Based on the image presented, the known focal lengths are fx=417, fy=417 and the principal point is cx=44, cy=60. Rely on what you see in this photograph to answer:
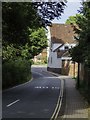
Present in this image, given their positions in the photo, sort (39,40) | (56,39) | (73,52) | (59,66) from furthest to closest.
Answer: (56,39)
(59,66)
(39,40)
(73,52)

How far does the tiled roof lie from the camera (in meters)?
99.3

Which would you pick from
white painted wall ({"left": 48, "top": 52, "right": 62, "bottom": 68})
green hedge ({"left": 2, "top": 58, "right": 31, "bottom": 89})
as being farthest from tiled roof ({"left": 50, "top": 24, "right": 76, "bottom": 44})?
green hedge ({"left": 2, "top": 58, "right": 31, "bottom": 89})

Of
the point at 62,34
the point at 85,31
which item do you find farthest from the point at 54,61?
the point at 85,31

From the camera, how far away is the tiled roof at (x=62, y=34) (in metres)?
99.3

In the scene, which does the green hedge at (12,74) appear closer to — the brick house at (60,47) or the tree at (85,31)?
the tree at (85,31)

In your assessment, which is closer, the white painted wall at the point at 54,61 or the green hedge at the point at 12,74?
the green hedge at the point at 12,74

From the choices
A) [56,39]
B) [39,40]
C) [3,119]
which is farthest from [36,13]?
[56,39]

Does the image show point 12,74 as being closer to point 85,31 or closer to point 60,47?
point 85,31

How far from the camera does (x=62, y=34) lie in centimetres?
10269

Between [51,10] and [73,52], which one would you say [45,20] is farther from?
[73,52]

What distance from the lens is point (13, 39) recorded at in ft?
113

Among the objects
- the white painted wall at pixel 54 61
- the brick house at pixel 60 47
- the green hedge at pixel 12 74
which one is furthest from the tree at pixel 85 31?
the white painted wall at pixel 54 61

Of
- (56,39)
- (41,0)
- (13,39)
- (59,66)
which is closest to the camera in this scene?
(41,0)

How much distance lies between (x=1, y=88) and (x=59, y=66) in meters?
54.8
